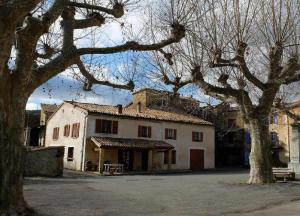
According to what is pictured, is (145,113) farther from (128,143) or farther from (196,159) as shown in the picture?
(196,159)

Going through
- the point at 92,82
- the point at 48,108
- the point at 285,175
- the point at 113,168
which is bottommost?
the point at 285,175

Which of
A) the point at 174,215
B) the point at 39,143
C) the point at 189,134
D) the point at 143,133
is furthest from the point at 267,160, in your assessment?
the point at 39,143

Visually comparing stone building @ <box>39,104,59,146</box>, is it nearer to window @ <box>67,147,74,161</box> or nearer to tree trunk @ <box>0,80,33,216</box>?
window @ <box>67,147,74,161</box>

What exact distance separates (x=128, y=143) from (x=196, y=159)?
1032 centimetres

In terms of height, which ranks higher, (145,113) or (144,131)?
(145,113)

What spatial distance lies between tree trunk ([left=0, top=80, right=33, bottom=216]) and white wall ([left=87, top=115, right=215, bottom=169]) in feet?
91.3

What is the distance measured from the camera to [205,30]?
17328 mm

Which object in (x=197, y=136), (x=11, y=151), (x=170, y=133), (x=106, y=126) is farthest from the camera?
(x=197, y=136)

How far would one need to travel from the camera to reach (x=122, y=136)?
39031mm

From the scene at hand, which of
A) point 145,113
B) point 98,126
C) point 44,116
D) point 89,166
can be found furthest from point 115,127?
point 44,116

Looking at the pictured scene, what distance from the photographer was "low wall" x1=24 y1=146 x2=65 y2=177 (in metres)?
26.9

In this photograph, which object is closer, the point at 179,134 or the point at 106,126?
the point at 106,126

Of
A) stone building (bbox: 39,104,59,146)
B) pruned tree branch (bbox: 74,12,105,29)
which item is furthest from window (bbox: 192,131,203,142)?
pruned tree branch (bbox: 74,12,105,29)

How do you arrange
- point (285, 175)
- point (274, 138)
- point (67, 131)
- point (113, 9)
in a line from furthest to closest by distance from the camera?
point (274, 138)
point (67, 131)
point (285, 175)
point (113, 9)
